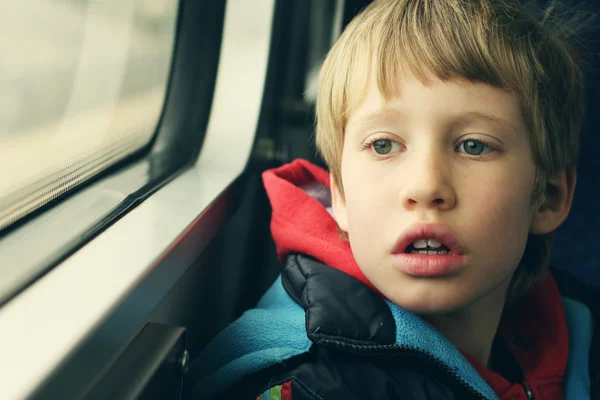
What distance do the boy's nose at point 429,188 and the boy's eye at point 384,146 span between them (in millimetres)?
61

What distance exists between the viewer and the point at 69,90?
2.73 feet

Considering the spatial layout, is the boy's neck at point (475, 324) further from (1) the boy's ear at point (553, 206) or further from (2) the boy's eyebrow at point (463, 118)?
(2) the boy's eyebrow at point (463, 118)

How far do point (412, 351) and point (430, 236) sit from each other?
14cm

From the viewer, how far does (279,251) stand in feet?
3.20

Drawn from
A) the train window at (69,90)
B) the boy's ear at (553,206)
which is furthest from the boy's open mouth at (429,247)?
the train window at (69,90)

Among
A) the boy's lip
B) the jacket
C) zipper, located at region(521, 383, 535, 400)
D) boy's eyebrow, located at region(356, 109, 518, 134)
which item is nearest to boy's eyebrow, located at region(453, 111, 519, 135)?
boy's eyebrow, located at region(356, 109, 518, 134)

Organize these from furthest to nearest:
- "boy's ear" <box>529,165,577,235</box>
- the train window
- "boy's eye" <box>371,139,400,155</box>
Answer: "boy's ear" <box>529,165,577,235</box>, "boy's eye" <box>371,139,400,155</box>, the train window

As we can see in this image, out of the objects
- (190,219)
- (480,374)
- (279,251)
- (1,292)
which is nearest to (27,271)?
(1,292)

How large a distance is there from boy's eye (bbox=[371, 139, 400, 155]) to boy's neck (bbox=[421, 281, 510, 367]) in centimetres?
25

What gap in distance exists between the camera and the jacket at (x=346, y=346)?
29.0 inches

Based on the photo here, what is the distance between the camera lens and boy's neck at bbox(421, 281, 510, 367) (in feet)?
3.00

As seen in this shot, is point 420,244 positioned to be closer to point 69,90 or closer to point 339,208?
point 339,208

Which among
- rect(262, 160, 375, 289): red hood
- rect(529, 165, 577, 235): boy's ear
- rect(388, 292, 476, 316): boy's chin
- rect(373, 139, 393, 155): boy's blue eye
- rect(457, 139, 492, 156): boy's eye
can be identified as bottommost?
rect(388, 292, 476, 316): boy's chin

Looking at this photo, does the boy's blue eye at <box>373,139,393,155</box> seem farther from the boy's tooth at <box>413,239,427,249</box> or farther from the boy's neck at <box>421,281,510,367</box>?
the boy's neck at <box>421,281,510,367</box>
